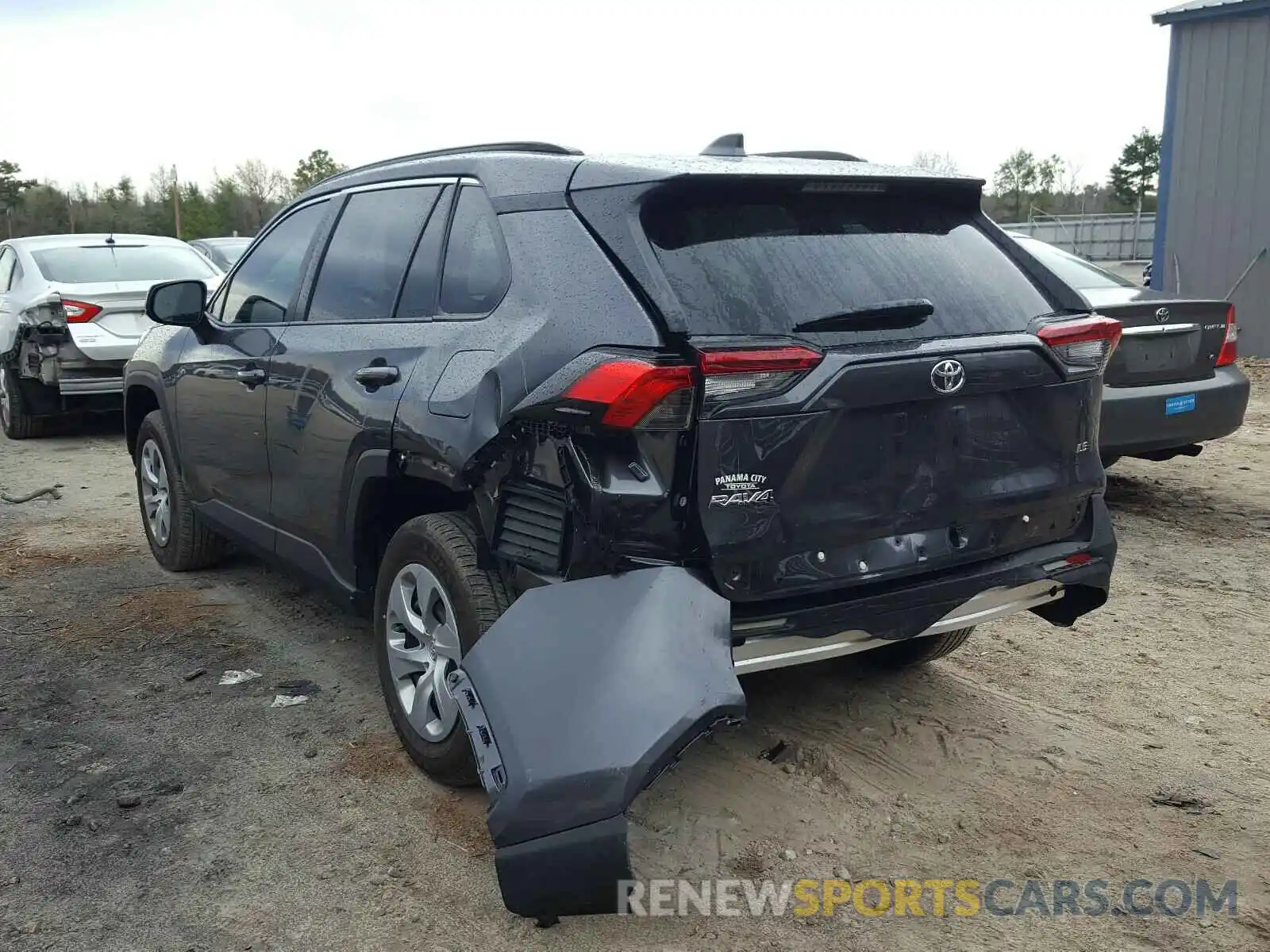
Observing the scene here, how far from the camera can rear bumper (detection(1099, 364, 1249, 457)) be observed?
5949mm

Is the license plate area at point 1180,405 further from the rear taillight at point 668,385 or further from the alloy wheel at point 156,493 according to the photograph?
the alloy wheel at point 156,493

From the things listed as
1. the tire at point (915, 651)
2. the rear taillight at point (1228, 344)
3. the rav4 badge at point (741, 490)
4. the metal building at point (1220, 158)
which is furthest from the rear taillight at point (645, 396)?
the metal building at point (1220, 158)

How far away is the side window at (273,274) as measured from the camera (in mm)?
4379

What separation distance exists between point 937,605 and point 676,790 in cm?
93

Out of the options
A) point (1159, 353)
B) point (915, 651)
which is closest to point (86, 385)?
point (915, 651)

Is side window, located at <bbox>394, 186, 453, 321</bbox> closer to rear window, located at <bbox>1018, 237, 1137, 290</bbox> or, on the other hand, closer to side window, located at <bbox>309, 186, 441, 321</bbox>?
side window, located at <bbox>309, 186, 441, 321</bbox>

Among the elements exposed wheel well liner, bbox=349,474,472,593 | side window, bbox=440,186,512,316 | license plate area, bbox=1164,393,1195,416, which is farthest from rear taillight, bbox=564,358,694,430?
license plate area, bbox=1164,393,1195,416

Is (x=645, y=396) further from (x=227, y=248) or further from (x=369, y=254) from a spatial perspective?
(x=227, y=248)

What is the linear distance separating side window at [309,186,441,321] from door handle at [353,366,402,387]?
209mm

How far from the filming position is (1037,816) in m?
3.19

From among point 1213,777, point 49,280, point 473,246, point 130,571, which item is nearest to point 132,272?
point 49,280

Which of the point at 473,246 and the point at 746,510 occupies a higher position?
the point at 473,246

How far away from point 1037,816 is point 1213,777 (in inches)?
25.0

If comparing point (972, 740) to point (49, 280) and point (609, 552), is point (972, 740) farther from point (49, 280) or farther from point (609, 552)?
point (49, 280)
